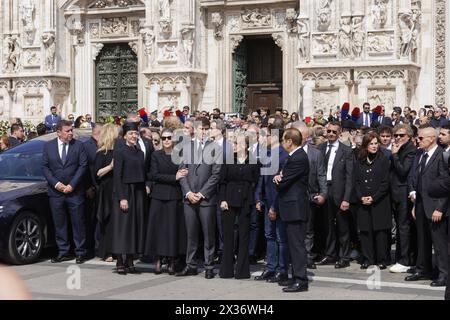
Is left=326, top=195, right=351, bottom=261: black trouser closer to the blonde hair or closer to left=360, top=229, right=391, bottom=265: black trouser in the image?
left=360, top=229, right=391, bottom=265: black trouser

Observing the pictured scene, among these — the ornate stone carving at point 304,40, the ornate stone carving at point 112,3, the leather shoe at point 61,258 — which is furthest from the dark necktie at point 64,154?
the ornate stone carving at point 112,3

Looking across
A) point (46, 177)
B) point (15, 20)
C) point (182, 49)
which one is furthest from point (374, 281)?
point (15, 20)

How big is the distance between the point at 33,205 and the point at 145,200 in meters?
1.92

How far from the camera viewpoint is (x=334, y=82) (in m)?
22.4

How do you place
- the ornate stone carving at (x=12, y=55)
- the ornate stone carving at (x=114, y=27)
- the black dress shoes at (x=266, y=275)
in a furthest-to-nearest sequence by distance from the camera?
1. the ornate stone carving at (x=12, y=55)
2. the ornate stone carving at (x=114, y=27)
3. the black dress shoes at (x=266, y=275)

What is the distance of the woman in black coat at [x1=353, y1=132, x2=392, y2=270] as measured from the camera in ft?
36.6

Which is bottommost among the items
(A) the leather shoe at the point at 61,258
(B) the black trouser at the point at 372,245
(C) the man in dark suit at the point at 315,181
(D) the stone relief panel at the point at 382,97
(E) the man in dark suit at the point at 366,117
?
(A) the leather shoe at the point at 61,258

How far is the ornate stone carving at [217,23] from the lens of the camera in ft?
82.4

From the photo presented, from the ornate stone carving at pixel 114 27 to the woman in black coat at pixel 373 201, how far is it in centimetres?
1731

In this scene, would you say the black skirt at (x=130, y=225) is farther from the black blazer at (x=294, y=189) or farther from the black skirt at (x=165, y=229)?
the black blazer at (x=294, y=189)

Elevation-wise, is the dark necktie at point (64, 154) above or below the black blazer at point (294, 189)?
above

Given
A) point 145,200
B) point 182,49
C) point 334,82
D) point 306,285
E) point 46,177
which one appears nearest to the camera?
point 306,285

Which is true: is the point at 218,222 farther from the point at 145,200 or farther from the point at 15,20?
the point at 15,20

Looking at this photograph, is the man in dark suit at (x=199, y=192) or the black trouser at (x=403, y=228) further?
the black trouser at (x=403, y=228)
